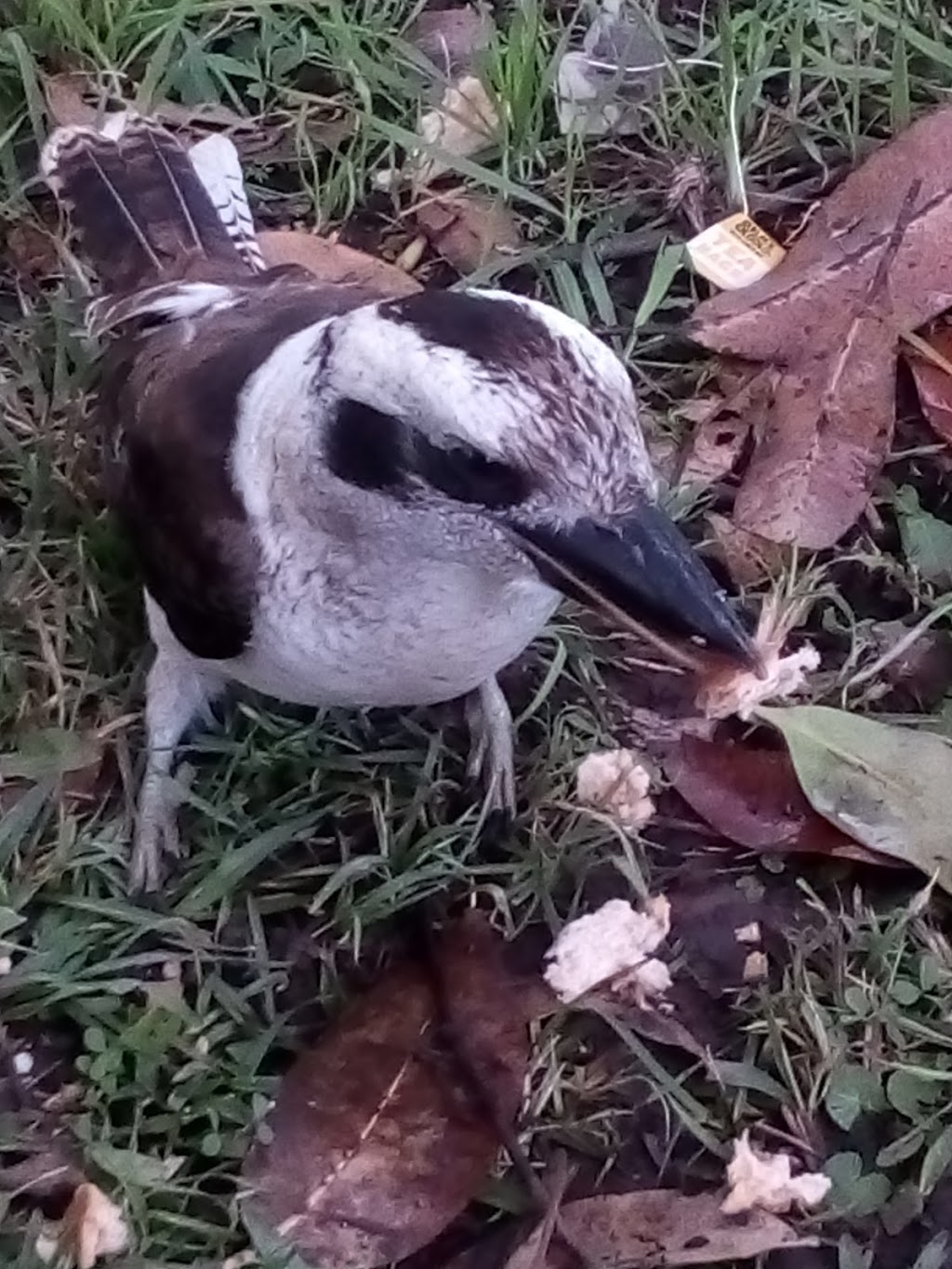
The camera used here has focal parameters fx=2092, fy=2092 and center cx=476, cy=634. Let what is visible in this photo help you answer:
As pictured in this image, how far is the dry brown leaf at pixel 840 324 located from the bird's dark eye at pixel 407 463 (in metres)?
0.81

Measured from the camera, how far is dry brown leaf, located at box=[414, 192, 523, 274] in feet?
8.96

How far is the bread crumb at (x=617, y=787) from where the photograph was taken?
2.31 m

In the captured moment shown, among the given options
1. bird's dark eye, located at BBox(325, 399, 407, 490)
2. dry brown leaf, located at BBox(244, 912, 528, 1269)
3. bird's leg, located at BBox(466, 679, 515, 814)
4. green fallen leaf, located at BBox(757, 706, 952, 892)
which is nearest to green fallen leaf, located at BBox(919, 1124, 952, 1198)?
green fallen leaf, located at BBox(757, 706, 952, 892)

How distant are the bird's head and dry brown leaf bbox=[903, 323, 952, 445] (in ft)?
2.93

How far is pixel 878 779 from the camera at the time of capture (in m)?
2.24

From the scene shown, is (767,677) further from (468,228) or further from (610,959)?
(468,228)

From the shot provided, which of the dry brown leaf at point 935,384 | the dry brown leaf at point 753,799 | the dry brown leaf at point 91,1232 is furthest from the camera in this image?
the dry brown leaf at point 935,384

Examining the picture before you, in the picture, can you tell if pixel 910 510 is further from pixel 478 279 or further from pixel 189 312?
pixel 189 312

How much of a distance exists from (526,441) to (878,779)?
2.60 feet

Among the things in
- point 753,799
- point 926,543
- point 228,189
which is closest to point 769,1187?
point 753,799

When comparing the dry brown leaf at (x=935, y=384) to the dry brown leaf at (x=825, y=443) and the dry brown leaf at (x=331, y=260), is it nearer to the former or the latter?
the dry brown leaf at (x=825, y=443)

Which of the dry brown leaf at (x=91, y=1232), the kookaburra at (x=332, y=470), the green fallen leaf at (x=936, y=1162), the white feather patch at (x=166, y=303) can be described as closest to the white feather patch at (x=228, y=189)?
the kookaburra at (x=332, y=470)

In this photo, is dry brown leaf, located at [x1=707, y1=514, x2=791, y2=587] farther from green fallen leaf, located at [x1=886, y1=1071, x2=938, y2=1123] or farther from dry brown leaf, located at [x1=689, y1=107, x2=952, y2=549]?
green fallen leaf, located at [x1=886, y1=1071, x2=938, y2=1123]

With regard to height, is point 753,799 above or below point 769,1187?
above
